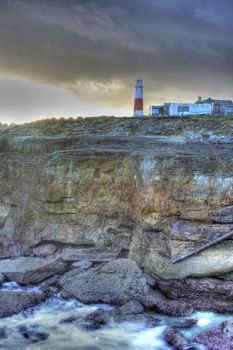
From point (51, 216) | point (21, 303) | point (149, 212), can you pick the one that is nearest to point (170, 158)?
point (149, 212)

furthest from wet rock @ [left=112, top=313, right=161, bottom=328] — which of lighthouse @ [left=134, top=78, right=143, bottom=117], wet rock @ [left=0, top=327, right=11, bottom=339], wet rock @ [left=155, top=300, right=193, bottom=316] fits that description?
lighthouse @ [left=134, top=78, right=143, bottom=117]

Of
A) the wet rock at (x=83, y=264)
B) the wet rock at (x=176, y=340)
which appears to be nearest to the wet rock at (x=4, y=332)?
the wet rock at (x=83, y=264)

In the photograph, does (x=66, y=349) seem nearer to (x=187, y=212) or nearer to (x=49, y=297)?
(x=49, y=297)

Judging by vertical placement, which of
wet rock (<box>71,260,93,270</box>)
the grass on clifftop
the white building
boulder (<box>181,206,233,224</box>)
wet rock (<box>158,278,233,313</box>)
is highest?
the white building

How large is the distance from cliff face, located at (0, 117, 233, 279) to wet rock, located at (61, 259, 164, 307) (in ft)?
3.57

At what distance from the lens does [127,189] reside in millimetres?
17609

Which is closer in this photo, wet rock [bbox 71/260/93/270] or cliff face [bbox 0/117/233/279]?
cliff face [bbox 0/117/233/279]

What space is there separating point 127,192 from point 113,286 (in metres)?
4.43

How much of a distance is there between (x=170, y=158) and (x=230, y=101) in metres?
15.1

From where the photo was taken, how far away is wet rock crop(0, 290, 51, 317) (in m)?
13.7

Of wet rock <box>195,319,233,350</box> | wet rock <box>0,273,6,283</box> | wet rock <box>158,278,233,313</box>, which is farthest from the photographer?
wet rock <box>0,273,6,283</box>

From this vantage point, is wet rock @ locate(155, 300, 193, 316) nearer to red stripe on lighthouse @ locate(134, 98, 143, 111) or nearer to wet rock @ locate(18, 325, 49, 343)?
wet rock @ locate(18, 325, 49, 343)

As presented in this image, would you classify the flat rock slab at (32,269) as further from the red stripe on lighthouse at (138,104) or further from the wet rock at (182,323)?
the red stripe on lighthouse at (138,104)

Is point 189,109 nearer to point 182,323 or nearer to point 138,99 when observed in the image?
point 138,99
